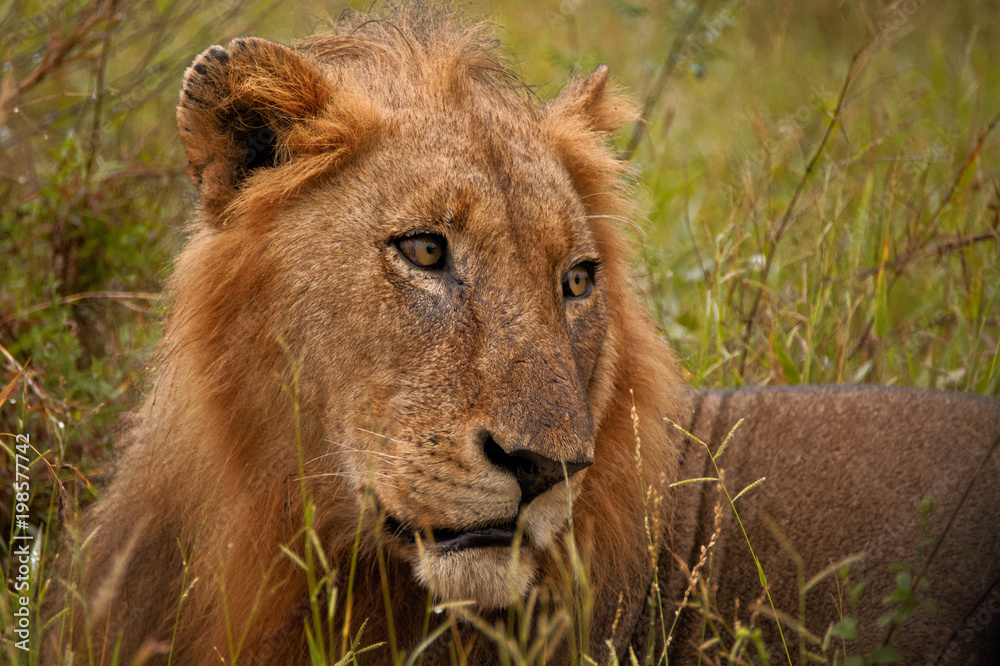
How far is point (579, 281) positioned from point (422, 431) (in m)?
0.85

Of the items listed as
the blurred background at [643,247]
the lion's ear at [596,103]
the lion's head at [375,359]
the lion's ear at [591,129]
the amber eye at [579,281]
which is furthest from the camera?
the blurred background at [643,247]

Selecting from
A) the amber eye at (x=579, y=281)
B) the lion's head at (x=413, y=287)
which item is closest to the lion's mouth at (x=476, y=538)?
the lion's head at (x=413, y=287)

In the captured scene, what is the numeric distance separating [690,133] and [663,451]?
7.77 meters

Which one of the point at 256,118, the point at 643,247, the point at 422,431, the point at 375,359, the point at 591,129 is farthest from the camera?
the point at 643,247

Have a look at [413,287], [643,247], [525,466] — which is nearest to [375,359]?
[413,287]

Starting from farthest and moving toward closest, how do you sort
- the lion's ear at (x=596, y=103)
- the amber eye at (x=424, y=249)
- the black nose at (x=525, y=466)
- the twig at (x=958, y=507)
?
the lion's ear at (x=596, y=103)
the twig at (x=958, y=507)
the amber eye at (x=424, y=249)
the black nose at (x=525, y=466)

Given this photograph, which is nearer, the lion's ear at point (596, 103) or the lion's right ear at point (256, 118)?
the lion's right ear at point (256, 118)

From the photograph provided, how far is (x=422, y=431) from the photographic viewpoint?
251cm

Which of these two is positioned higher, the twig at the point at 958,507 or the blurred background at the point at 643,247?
the blurred background at the point at 643,247

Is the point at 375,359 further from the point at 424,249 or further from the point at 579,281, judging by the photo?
the point at 579,281

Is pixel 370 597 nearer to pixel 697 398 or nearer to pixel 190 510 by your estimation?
pixel 190 510

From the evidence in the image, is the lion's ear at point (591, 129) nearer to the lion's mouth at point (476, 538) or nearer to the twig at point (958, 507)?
the lion's mouth at point (476, 538)

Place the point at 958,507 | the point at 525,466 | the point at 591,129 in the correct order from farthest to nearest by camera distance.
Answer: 1. the point at 591,129
2. the point at 958,507
3. the point at 525,466

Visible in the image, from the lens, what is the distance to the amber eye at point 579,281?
120 inches
